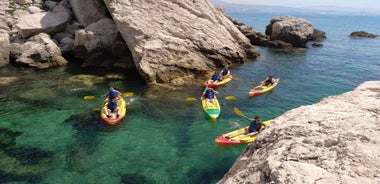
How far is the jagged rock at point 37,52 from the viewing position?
2845cm

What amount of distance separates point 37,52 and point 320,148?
2964 cm

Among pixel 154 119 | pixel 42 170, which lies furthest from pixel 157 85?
pixel 42 170

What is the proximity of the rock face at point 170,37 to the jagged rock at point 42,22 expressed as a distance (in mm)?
7773

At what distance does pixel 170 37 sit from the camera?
86.9 feet

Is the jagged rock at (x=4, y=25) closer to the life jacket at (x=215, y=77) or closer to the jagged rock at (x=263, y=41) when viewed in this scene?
the life jacket at (x=215, y=77)

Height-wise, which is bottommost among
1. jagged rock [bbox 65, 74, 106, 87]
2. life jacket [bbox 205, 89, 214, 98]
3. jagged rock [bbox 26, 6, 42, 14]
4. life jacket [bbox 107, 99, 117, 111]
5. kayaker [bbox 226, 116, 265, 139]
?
jagged rock [bbox 65, 74, 106, 87]

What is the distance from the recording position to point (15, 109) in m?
19.7

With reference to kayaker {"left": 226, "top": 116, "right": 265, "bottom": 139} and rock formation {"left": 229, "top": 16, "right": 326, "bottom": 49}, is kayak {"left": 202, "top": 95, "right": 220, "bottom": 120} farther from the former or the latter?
rock formation {"left": 229, "top": 16, "right": 326, "bottom": 49}

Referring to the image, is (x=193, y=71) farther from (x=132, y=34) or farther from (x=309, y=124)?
(x=309, y=124)

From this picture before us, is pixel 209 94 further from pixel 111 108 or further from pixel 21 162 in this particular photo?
pixel 21 162

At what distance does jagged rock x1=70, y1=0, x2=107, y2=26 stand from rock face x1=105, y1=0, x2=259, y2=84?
4.54m

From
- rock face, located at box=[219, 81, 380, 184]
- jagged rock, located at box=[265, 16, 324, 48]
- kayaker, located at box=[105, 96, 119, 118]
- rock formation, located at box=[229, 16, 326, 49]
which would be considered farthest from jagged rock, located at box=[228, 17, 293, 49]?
rock face, located at box=[219, 81, 380, 184]

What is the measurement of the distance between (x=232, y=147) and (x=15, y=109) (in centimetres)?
1426

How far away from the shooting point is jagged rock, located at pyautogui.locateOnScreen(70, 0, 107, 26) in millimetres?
32219
